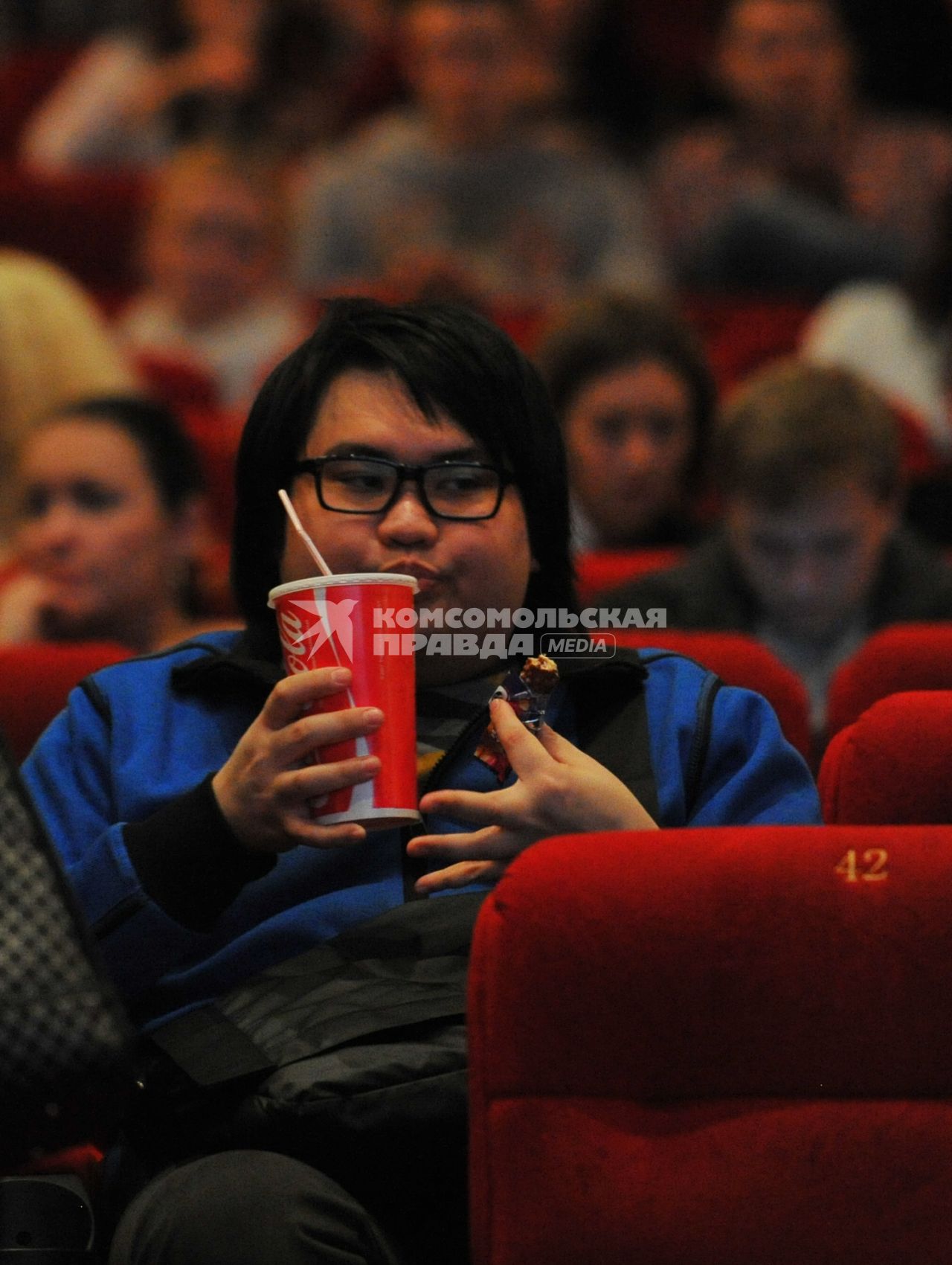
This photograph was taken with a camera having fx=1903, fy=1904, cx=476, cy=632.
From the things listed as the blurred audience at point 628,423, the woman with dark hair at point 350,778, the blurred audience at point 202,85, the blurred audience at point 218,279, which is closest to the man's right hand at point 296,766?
the woman with dark hair at point 350,778

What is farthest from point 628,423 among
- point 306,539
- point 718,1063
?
point 718,1063

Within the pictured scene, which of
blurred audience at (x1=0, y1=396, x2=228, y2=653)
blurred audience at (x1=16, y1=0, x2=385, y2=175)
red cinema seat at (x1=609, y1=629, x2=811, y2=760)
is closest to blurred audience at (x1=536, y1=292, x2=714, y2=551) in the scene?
blurred audience at (x1=0, y1=396, x2=228, y2=653)

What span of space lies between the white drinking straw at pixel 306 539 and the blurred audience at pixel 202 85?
Result: 2558 millimetres

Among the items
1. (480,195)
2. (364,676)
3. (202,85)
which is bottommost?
(364,676)

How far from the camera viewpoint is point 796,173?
128 inches

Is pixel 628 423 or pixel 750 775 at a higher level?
pixel 628 423

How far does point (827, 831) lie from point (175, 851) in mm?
361

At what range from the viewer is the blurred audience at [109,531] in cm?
187

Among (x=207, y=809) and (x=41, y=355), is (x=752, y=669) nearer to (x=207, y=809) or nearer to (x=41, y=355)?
(x=207, y=809)

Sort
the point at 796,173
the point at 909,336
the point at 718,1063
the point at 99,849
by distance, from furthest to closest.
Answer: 1. the point at 796,173
2. the point at 909,336
3. the point at 99,849
4. the point at 718,1063

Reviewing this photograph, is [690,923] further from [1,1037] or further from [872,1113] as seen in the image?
[1,1037]

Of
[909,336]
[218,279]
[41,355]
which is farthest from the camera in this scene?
[218,279]

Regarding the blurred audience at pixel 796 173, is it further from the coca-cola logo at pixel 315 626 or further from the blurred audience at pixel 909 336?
the coca-cola logo at pixel 315 626

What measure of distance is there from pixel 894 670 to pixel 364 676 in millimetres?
483
